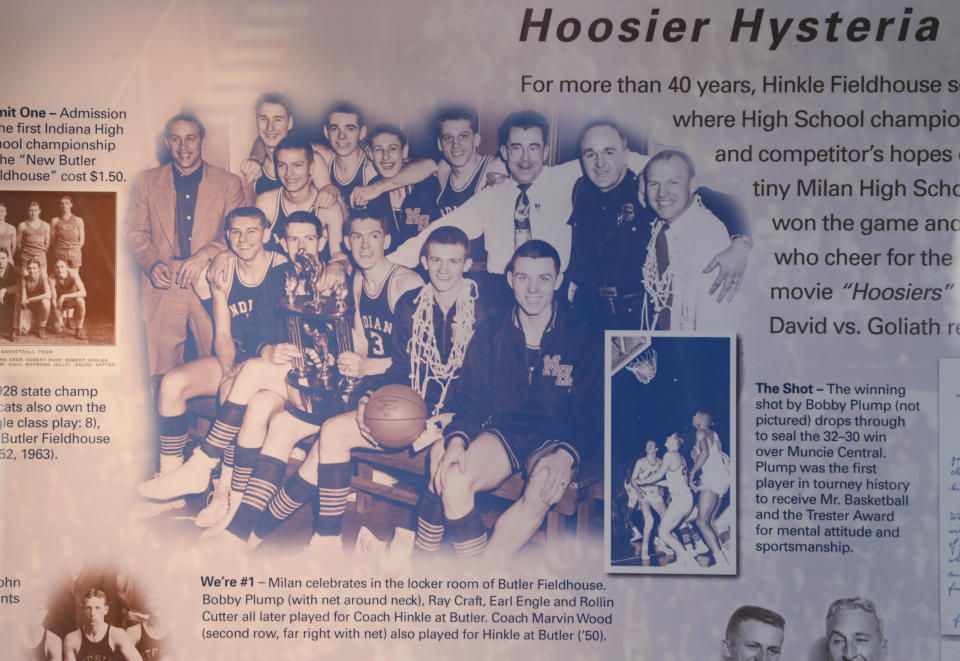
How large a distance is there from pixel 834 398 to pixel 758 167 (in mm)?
593

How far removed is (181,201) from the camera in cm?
200

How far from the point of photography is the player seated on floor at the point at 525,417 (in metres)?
1.96

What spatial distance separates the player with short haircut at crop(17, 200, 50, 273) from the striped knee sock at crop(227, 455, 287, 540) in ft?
2.46

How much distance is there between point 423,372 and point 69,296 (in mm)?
906

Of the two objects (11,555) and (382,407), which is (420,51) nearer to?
(382,407)

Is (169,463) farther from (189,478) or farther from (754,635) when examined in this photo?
(754,635)

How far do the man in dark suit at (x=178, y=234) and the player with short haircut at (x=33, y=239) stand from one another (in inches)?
8.8

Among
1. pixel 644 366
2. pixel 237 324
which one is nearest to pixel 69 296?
pixel 237 324

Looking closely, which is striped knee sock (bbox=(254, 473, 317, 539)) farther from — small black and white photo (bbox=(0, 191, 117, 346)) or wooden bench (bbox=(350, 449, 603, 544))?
small black and white photo (bbox=(0, 191, 117, 346))

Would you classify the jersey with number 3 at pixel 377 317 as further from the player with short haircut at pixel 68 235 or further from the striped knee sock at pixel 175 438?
the player with short haircut at pixel 68 235

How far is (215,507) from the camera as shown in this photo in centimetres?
198

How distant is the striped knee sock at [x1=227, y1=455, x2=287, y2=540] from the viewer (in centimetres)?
197

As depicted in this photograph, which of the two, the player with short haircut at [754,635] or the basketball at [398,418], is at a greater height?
the basketball at [398,418]

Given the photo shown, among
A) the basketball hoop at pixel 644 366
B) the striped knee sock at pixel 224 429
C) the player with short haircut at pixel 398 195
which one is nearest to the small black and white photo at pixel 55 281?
the striped knee sock at pixel 224 429
